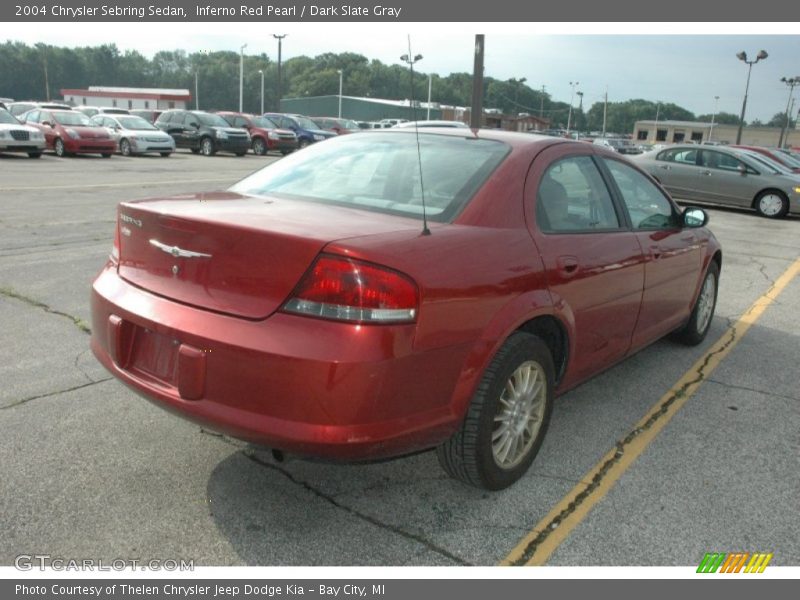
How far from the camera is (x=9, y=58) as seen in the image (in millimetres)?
104250

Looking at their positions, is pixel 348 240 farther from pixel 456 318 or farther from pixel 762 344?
pixel 762 344

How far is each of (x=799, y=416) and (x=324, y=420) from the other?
3.21 m

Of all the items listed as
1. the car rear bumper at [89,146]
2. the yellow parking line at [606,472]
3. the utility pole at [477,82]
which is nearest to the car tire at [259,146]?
the car rear bumper at [89,146]

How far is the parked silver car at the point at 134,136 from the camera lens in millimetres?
22891

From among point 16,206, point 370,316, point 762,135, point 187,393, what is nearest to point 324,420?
point 370,316

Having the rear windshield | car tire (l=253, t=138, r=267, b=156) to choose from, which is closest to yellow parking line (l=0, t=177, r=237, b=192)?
the rear windshield

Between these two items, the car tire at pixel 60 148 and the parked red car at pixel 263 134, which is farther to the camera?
the parked red car at pixel 263 134

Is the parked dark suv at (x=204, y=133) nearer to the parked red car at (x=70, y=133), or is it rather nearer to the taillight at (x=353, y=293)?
the parked red car at (x=70, y=133)

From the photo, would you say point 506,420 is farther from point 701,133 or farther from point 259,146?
point 701,133

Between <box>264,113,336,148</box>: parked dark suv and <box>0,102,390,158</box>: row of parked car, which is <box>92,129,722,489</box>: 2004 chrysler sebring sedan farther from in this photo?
<box>264,113,336,148</box>: parked dark suv

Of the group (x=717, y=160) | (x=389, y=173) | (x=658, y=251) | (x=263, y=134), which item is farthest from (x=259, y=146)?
(x=389, y=173)


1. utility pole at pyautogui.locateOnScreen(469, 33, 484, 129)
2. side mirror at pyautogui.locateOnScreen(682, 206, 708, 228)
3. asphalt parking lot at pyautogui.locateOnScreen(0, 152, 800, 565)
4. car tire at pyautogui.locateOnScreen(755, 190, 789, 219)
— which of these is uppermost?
utility pole at pyautogui.locateOnScreen(469, 33, 484, 129)

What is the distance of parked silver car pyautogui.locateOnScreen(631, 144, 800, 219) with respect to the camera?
15500 millimetres

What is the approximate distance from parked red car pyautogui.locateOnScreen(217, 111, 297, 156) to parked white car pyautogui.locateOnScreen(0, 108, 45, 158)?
9.36 meters
